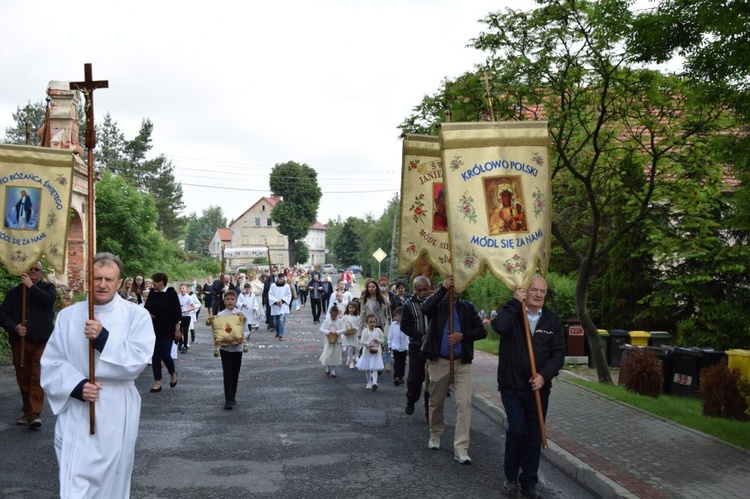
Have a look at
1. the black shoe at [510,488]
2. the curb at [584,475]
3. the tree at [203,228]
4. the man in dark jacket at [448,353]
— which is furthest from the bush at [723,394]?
the tree at [203,228]

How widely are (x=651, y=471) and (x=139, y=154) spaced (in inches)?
3281

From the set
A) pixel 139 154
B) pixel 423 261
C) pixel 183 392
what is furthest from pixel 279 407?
pixel 139 154

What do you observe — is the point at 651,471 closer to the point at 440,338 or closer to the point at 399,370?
the point at 440,338

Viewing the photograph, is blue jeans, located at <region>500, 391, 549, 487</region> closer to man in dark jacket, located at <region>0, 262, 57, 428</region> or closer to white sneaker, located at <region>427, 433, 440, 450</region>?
white sneaker, located at <region>427, 433, 440, 450</region>

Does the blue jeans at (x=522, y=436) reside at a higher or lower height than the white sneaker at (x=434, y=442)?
higher

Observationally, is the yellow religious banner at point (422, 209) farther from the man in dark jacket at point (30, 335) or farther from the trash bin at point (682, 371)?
the trash bin at point (682, 371)

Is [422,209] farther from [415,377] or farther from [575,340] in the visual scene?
[575,340]

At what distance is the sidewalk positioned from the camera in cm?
696

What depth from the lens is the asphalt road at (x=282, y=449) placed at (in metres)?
7.08

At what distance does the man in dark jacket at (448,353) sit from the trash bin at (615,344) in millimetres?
9004

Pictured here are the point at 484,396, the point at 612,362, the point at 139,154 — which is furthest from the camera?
the point at 139,154

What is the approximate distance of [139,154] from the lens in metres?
85.4

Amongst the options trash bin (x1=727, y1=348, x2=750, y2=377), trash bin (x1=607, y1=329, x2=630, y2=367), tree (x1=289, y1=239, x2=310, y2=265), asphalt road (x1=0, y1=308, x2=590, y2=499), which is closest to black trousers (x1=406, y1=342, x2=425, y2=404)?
asphalt road (x1=0, y1=308, x2=590, y2=499)

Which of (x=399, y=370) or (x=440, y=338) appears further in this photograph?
(x=399, y=370)
